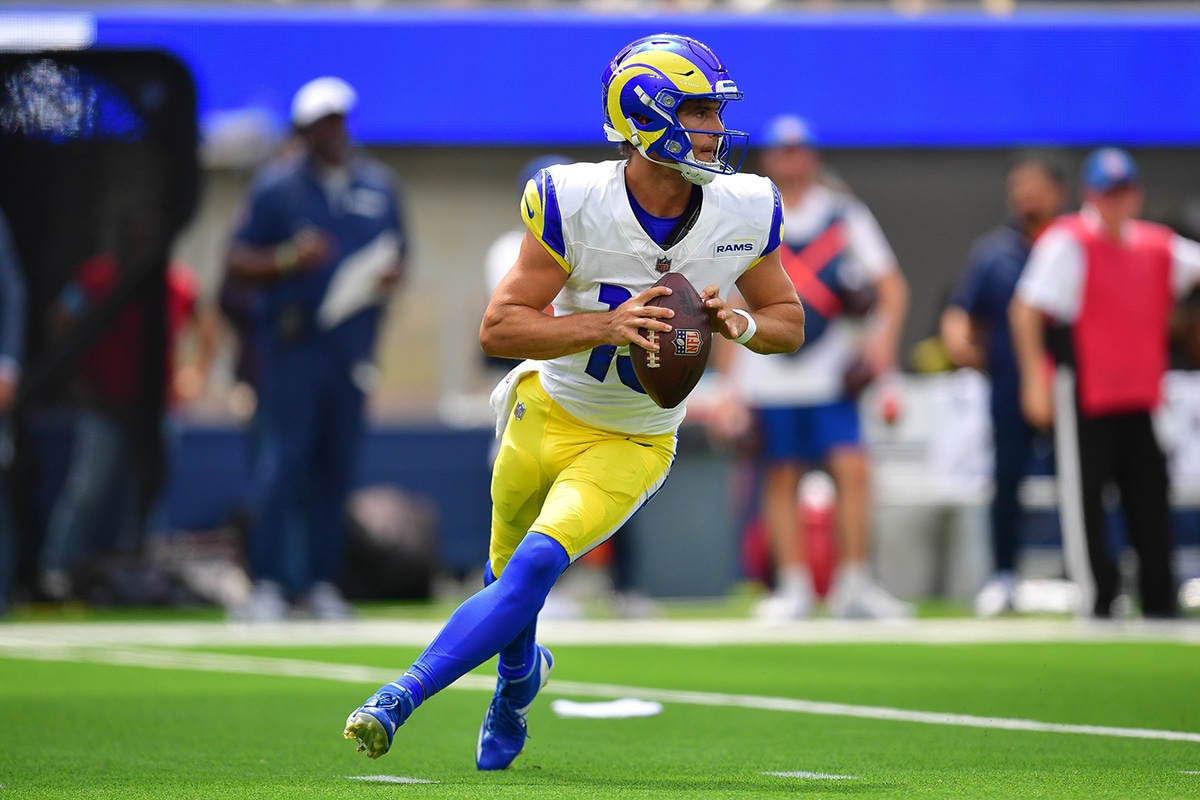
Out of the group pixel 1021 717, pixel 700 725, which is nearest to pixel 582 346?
pixel 700 725

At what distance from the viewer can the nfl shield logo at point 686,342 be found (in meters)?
4.80

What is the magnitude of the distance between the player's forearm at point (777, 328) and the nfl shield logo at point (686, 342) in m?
0.28

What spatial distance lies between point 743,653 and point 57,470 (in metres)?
5.12

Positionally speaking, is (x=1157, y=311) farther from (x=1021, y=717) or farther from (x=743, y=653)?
(x=1021, y=717)

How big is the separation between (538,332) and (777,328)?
26.9 inches

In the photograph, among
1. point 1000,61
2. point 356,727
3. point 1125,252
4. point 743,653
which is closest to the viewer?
point 356,727

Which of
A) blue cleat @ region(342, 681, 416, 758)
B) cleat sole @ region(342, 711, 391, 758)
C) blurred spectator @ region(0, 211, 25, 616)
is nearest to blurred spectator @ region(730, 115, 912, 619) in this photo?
blurred spectator @ region(0, 211, 25, 616)

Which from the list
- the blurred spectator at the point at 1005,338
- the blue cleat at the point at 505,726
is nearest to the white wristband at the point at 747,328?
the blue cleat at the point at 505,726

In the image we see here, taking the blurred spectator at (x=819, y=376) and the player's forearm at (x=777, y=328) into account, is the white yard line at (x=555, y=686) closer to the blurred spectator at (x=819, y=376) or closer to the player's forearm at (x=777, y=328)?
the player's forearm at (x=777, y=328)

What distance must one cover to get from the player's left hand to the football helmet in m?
0.32

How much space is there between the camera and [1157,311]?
10.0m

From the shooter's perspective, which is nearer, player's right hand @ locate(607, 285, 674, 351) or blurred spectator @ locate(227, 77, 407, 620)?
player's right hand @ locate(607, 285, 674, 351)

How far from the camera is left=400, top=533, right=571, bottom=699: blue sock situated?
4.58 meters

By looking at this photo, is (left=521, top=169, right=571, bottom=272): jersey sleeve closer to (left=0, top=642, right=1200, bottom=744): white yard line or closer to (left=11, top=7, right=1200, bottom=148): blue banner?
(left=0, top=642, right=1200, bottom=744): white yard line
